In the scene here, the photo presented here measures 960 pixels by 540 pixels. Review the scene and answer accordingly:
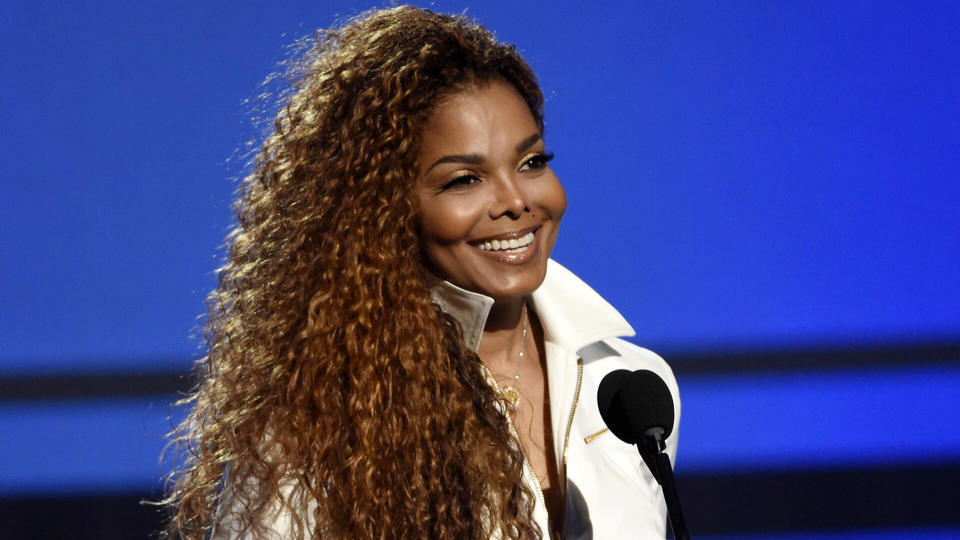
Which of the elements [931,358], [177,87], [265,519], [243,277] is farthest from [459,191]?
[931,358]

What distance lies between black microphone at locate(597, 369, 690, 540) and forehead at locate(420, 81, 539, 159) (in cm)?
45

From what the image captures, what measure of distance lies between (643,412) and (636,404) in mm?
11

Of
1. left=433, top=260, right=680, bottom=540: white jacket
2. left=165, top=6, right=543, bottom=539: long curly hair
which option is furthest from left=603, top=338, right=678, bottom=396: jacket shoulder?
left=165, top=6, right=543, bottom=539: long curly hair

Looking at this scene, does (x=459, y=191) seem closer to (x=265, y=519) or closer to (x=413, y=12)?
(x=413, y=12)

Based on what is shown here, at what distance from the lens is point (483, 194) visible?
1.53 metres

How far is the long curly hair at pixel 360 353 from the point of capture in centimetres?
149

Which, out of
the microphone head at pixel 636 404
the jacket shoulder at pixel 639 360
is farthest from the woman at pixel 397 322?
the microphone head at pixel 636 404

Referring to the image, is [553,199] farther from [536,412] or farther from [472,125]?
[536,412]

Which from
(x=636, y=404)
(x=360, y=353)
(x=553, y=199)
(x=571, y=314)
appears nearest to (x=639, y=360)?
(x=571, y=314)

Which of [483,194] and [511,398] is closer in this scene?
[483,194]

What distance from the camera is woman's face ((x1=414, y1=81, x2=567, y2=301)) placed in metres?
1.53

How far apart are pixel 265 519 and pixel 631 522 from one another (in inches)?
19.8

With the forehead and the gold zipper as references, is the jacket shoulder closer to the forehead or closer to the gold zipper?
the gold zipper

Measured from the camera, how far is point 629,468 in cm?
169
